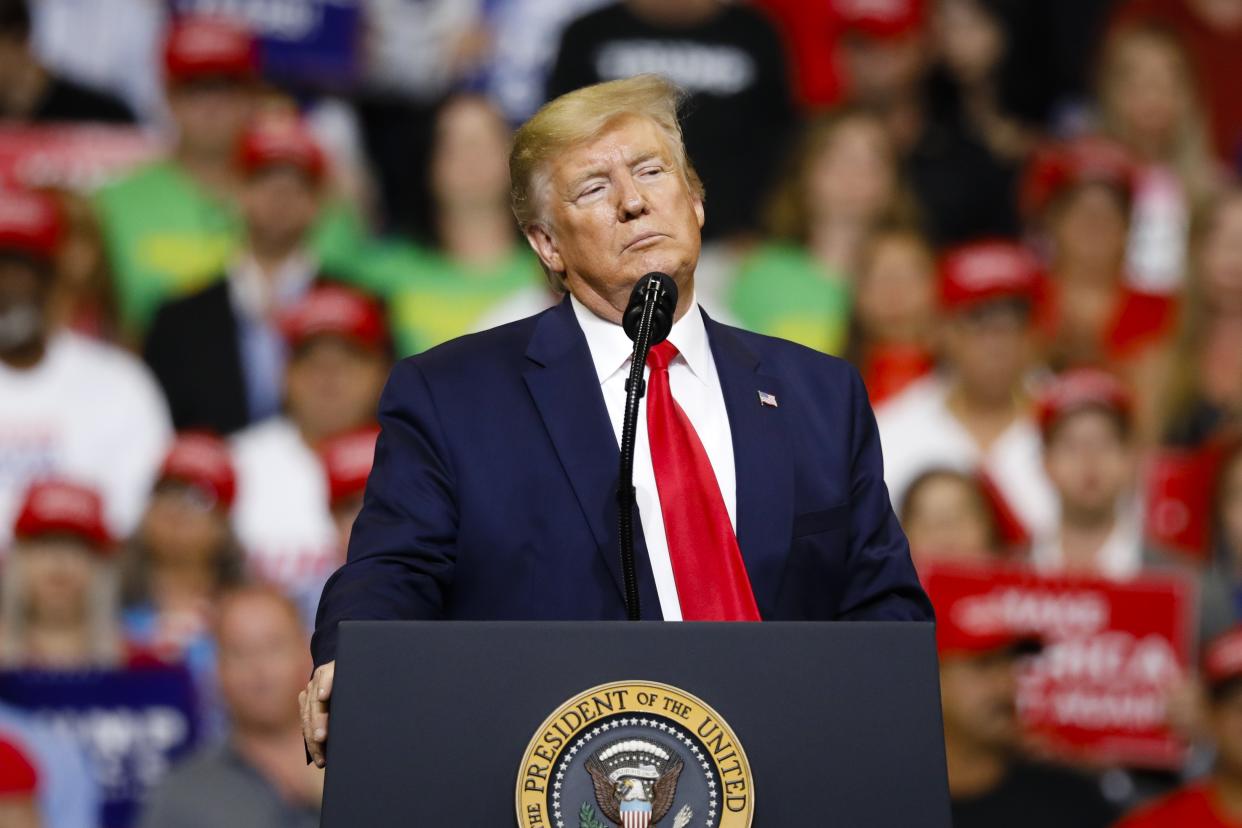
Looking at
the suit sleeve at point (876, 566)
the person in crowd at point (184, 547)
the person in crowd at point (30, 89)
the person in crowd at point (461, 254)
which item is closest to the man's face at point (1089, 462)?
the person in crowd at point (461, 254)

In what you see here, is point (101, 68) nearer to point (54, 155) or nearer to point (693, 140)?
point (54, 155)

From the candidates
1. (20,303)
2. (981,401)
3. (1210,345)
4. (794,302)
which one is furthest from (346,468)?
(1210,345)

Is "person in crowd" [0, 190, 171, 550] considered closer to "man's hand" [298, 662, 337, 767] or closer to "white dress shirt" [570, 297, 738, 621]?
"white dress shirt" [570, 297, 738, 621]

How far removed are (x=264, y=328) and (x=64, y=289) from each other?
1.91 ft

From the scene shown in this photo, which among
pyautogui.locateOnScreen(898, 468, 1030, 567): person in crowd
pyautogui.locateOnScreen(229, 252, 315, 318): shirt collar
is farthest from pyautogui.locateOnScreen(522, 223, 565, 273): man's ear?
pyautogui.locateOnScreen(229, 252, 315, 318): shirt collar

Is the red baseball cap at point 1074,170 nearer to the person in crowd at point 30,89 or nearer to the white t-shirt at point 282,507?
the white t-shirt at point 282,507

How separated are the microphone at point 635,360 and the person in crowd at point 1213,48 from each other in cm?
538

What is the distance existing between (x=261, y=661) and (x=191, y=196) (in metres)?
1.84

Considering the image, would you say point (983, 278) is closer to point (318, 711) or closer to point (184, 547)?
point (184, 547)

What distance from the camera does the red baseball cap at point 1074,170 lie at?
633cm

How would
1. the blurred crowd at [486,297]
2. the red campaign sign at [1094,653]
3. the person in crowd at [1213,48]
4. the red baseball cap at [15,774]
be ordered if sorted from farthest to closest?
the person in crowd at [1213,48], the red campaign sign at [1094,653], the blurred crowd at [486,297], the red baseball cap at [15,774]

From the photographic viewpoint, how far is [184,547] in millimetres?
5191

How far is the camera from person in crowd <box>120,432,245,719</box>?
16.9 feet

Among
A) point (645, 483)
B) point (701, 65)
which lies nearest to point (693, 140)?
point (701, 65)
